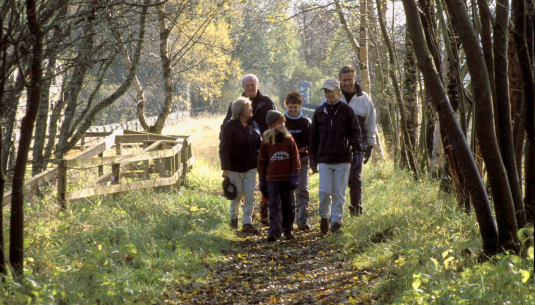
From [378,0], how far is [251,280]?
5502mm

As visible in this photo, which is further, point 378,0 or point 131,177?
point 131,177

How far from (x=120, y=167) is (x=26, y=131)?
449cm

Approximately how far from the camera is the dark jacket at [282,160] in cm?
714

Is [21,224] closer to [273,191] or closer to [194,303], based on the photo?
[194,303]

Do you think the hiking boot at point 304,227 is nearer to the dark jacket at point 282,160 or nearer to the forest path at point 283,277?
the forest path at point 283,277

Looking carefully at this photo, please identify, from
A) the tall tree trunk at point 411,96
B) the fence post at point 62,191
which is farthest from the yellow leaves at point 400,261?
the tall tree trunk at point 411,96

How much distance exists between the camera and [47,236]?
575 cm

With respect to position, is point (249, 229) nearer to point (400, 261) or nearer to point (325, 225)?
point (325, 225)

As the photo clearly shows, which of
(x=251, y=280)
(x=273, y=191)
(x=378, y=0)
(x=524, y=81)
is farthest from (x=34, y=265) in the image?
(x=378, y=0)

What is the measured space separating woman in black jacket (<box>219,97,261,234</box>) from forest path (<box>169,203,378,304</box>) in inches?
29.5

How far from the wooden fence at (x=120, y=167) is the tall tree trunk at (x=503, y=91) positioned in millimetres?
4073

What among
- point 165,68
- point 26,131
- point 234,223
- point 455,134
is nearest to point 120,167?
point 234,223

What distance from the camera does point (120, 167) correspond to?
336 inches

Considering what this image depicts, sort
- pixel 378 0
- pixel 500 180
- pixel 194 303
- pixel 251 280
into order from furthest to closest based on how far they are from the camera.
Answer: pixel 378 0 → pixel 251 280 → pixel 194 303 → pixel 500 180
